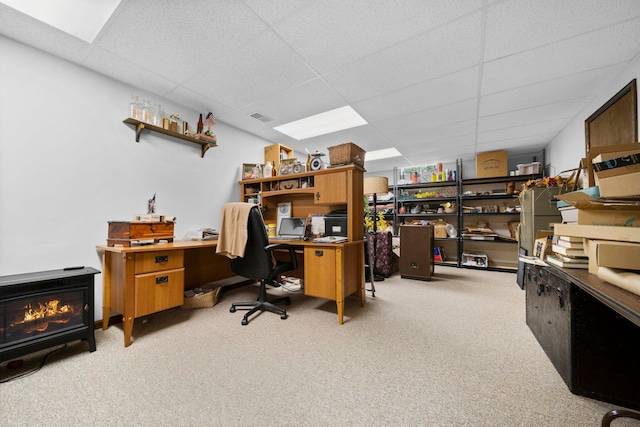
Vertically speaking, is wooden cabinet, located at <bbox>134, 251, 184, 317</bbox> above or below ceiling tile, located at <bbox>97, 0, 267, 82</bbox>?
below

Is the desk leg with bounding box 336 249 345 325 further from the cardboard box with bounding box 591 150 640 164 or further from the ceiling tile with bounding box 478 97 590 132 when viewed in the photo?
the ceiling tile with bounding box 478 97 590 132

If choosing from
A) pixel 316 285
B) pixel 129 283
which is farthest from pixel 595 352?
pixel 129 283

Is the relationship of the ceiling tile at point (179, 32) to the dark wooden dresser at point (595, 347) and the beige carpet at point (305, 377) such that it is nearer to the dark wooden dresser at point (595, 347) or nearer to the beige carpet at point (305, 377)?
the beige carpet at point (305, 377)

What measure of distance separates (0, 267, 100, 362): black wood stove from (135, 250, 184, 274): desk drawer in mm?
312

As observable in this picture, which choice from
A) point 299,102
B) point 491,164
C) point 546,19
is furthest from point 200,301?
point 491,164

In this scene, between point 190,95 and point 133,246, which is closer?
point 133,246

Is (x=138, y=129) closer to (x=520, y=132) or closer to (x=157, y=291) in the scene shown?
(x=157, y=291)

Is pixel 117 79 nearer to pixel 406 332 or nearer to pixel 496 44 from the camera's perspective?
pixel 496 44

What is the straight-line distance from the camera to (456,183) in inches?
202

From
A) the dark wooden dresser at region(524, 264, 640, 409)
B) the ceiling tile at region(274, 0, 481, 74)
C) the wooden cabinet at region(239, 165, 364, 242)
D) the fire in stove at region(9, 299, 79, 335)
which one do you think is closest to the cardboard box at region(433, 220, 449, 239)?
the wooden cabinet at region(239, 165, 364, 242)

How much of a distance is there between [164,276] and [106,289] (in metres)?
0.65

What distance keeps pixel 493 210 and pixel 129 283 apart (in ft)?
19.2

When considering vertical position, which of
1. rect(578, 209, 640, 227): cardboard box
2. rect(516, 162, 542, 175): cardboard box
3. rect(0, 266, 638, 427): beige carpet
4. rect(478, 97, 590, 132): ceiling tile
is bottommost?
rect(0, 266, 638, 427): beige carpet

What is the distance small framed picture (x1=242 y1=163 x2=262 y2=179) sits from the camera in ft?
11.6
